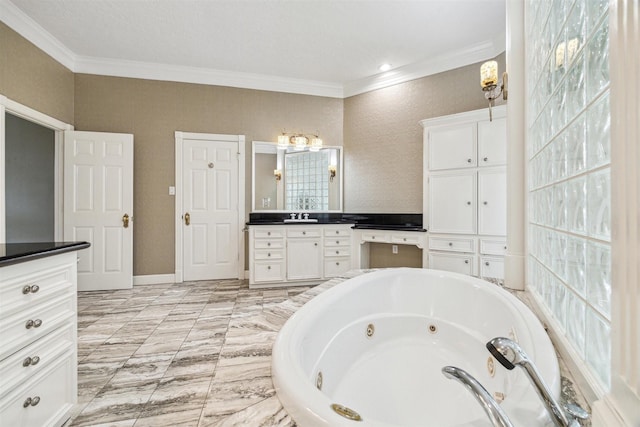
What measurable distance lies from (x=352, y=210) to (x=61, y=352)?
11.4 ft

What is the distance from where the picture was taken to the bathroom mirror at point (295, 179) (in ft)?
13.4

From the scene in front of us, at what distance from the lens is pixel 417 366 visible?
1700mm

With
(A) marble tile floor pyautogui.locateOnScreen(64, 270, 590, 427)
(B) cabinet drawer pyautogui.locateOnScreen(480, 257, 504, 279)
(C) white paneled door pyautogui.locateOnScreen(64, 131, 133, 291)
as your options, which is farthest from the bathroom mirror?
(B) cabinet drawer pyautogui.locateOnScreen(480, 257, 504, 279)

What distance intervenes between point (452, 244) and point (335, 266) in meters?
1.45

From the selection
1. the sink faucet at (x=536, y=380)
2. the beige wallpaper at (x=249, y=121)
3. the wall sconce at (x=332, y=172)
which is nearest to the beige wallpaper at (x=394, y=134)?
the beige wallpaper at (x=249, y=121)

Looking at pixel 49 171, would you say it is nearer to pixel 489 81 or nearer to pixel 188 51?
pixel 188 51

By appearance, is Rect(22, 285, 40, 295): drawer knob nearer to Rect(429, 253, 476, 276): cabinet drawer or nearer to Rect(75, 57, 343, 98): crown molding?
Rect(429, 253, 476, 276): cabinet drawer

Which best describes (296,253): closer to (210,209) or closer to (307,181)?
(307,181)

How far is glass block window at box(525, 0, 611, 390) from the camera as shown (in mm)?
714

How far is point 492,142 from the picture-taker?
2850 millimetres

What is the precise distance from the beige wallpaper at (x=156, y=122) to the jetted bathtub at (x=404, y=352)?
2673mm

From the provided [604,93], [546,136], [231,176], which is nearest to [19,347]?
[604,93]

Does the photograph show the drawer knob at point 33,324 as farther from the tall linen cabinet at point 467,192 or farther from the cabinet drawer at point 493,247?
the cabinet drawer at point 493,247

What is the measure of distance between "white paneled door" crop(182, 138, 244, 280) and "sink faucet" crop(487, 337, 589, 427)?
11.9ft
